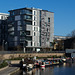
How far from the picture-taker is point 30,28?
388ft

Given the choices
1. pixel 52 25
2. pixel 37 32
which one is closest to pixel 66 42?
pixel 52 25

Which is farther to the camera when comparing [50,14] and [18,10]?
[50,14]

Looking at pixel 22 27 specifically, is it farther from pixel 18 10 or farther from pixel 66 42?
pixel 66 42

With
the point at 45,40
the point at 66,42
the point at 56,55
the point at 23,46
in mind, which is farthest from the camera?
the point at 66,42

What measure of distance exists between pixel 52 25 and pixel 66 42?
19.9 metres

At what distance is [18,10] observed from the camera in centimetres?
11881

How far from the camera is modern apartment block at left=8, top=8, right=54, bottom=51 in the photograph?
117m

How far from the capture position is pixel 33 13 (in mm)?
120688

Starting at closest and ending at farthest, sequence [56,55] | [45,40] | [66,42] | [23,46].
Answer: [56,55] < [23,46] < [45,40] < [66,42]

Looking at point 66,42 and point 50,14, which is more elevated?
point 50,14

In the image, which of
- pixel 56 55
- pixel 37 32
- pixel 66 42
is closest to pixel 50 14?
pixel 37 32

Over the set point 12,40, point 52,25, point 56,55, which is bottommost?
point 56,55

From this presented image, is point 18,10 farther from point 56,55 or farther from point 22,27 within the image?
point 56,55

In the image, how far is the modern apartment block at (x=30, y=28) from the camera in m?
117
